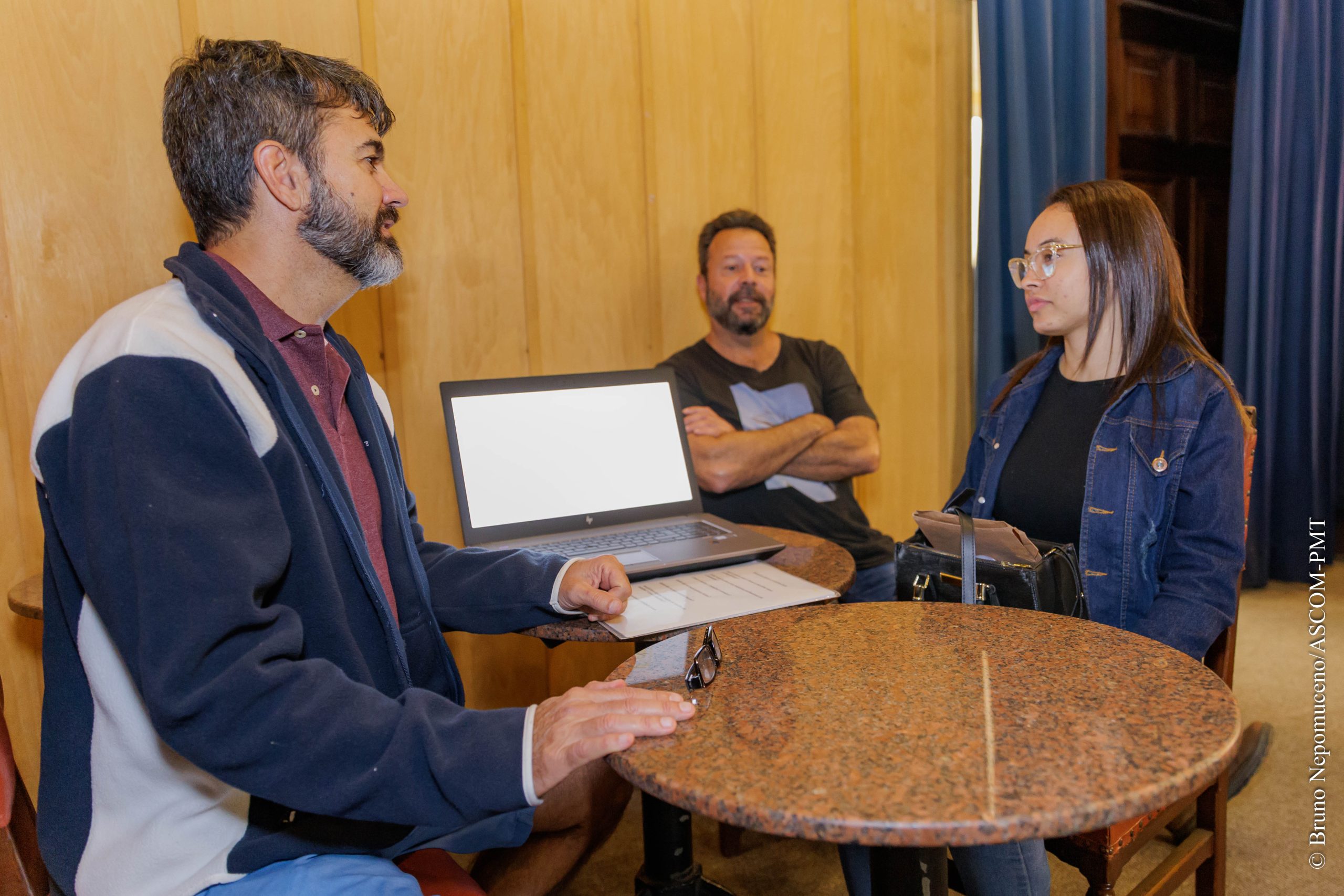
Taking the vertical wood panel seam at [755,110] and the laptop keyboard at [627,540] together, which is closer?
the laptop keyboard at [627,540]

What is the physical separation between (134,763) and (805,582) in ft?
2.89

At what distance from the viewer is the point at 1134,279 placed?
161 centimetres

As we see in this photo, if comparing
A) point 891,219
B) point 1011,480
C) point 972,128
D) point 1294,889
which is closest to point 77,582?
point 1011,480

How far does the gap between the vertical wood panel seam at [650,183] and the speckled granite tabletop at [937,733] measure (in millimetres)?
1642

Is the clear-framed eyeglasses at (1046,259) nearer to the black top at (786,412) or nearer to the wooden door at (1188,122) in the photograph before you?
the black top at (786,412)

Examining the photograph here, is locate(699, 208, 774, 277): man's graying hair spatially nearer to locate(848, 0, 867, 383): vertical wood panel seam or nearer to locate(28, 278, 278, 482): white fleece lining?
locate(848, 0, 867, 383): vertical wood panel seam

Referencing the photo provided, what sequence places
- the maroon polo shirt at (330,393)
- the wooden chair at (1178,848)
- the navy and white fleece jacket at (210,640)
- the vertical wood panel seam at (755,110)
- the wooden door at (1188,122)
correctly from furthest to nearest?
the wooden door at (1188,122) → the vertical wood panel seam at (755,110) → the wooden chair at (1178,848) → the maroon polo shirt at (330,393) → the navy and white fleece jacket at (210,640)

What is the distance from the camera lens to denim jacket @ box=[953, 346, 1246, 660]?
1.42 metres

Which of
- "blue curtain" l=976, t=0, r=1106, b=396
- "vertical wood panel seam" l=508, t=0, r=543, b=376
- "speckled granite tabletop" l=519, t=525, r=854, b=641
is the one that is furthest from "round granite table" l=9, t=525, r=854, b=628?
"blue curtain" l=976, t=0, r=1106, b=396

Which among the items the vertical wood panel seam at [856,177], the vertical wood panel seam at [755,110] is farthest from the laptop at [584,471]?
the vertical wood panel seam at [856,177]

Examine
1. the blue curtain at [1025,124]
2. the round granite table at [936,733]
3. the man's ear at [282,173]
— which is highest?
the blue curtain at [1025,124]

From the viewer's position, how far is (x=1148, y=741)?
77 cm

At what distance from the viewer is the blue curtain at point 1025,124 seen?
3.02 m

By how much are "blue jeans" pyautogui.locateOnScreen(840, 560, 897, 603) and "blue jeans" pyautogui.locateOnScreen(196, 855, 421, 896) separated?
1.56 meters
